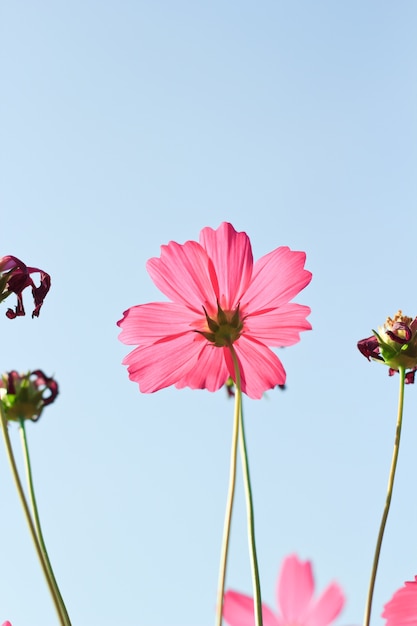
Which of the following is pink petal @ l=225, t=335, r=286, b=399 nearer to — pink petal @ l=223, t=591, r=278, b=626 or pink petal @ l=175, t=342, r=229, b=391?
pink petal @ l=175, t=342, r=229, b=391

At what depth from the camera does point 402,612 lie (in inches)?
16.3

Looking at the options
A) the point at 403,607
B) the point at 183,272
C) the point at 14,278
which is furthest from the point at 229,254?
the point at 403,607

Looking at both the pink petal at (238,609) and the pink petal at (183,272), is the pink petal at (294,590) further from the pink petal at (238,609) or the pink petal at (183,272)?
the pink petal at (183,272)

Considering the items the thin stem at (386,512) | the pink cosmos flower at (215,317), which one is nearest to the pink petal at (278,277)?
the pink cosmos flower at (215,317)

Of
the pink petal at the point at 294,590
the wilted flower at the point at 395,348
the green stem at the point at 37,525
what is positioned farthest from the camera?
the wilted flower at the point at 395,348

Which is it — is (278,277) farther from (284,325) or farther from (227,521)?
(227,521)

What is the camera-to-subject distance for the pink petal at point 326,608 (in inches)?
16.7

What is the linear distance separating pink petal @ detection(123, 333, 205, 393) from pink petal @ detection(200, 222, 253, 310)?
4cm

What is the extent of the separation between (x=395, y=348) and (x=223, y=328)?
123mm

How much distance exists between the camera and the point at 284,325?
0.53 m

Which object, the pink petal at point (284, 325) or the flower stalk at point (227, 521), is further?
the pink petal at point (284, 325)

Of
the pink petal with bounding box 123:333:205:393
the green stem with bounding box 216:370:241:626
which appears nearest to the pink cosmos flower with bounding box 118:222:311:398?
the pink petal with bounding box 123:333:205:393

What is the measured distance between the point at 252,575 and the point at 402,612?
0.12m

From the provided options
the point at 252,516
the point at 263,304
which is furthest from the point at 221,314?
the point at 252,516
